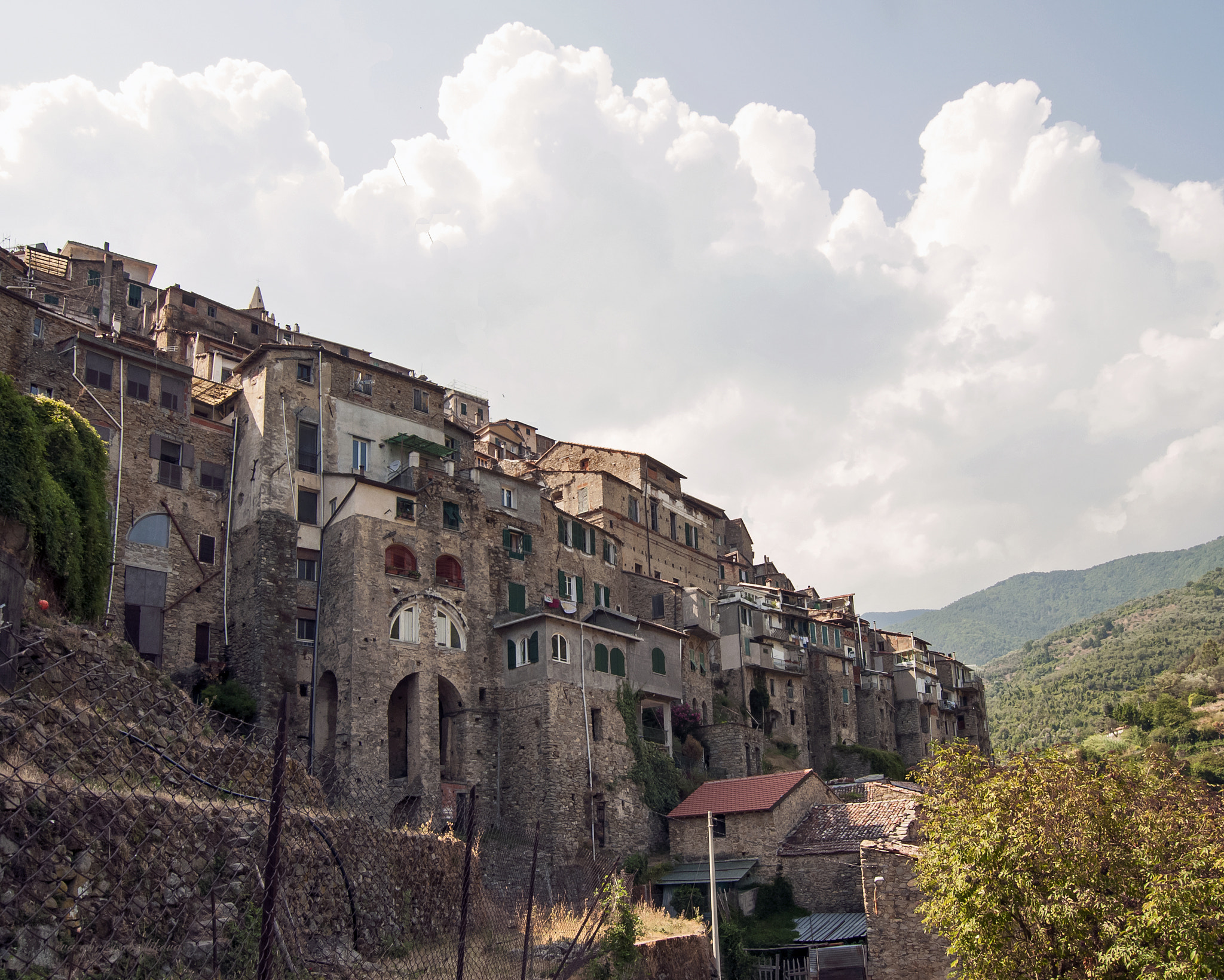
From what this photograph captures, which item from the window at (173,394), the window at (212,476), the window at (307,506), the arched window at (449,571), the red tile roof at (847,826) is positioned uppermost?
the window at (173,394)

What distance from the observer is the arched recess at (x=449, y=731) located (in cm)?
4134

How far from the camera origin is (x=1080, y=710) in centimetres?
11262

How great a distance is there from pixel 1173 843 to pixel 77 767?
64.5 ft

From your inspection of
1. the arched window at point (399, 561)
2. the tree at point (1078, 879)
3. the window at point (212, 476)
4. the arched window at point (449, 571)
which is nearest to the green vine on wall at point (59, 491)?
the window at point (212, 476)

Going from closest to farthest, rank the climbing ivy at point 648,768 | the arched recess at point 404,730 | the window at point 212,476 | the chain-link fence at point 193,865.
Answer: the chain-link fence at point 193,865 < the arched recess at point 404,730 < the window at point 212,476 < the climbing ivy at point 648,768

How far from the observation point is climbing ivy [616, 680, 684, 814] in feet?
142

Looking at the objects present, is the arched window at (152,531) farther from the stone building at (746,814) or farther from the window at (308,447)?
the stone building at (746,814)

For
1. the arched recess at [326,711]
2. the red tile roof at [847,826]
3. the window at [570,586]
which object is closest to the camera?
the red tile roof at [847,826]

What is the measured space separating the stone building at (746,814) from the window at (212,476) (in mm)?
22371

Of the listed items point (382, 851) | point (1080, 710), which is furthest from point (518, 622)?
point (1080, 710)

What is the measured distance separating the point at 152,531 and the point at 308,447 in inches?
275

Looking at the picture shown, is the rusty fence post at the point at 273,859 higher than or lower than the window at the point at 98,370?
lower

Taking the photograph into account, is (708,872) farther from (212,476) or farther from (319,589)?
(212,476)

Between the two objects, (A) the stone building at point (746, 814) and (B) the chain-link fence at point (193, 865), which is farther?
(A) the stone building at point (746, 814)
